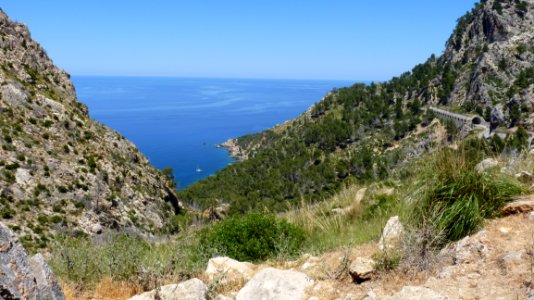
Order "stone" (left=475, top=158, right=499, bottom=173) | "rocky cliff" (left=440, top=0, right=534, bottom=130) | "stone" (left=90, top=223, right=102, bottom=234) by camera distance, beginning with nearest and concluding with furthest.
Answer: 1. "stone" (left=475, top=158, right=499, bottom=173)
2. "stone" (left=90, top=223, right=102, bottom=234)
3. "rocky cliff" (left=440, top=0, right=534, bottom=130)

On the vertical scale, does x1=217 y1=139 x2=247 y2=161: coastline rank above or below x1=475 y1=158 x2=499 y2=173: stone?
below

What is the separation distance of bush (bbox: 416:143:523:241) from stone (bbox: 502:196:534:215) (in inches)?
3.4

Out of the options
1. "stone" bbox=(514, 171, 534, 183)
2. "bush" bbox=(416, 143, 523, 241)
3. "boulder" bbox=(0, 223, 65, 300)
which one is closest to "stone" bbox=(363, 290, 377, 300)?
"bush" bbox=(416, 143, 523, 241)

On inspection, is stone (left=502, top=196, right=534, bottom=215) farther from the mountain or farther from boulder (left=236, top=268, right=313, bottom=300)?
the mountain

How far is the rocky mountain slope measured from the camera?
35.8 metres

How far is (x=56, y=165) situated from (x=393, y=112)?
270 ft

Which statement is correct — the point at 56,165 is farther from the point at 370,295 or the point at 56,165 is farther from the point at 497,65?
the point at 497,65

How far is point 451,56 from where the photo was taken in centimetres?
11781

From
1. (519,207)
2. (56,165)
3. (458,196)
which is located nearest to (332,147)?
(56,165)

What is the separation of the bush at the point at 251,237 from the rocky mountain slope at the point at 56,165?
24849mm

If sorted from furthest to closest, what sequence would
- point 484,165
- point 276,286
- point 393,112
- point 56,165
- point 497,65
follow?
1. point 393,112
2. point 497,65
3. point 56,165
4. point 484,165
5. point 276,286

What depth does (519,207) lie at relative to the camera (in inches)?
212

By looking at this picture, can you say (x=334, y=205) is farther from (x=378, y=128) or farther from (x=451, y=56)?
(x=451, y=56)

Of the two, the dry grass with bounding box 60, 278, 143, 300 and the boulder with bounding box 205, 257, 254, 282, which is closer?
the dry grass with bounding box 60, 278, 143, 300
